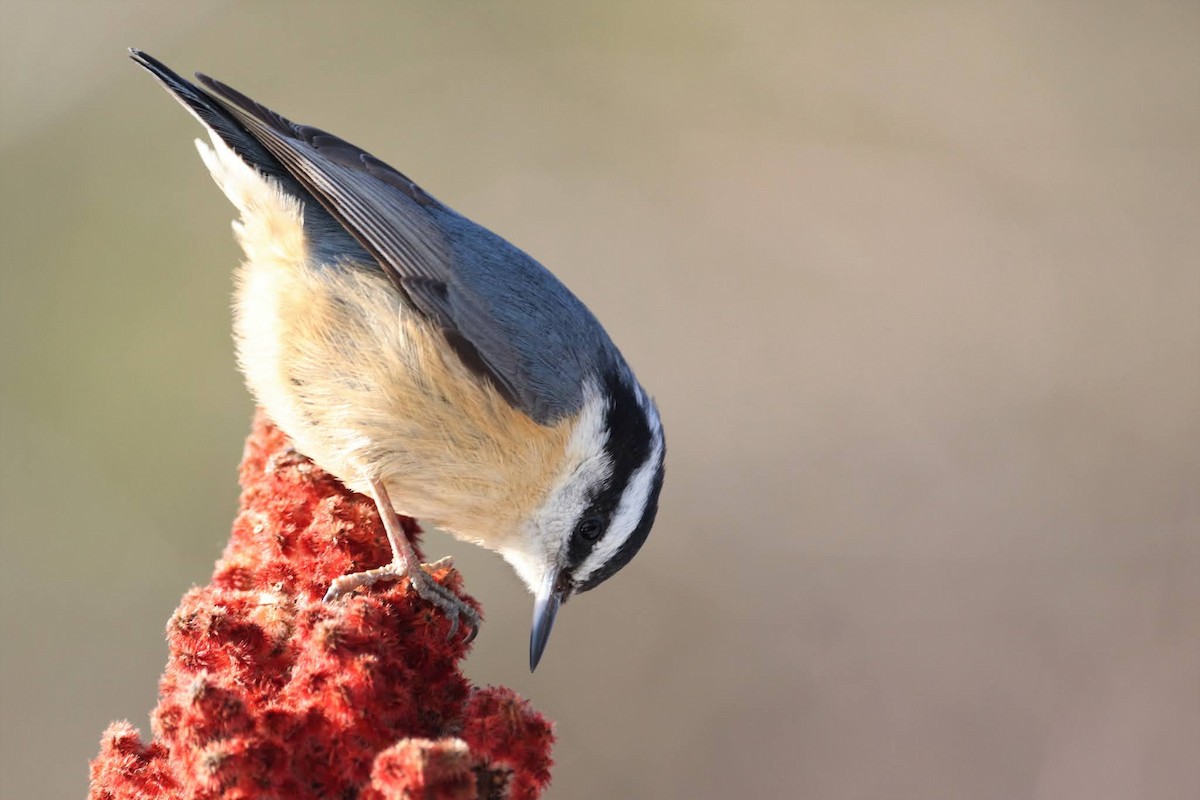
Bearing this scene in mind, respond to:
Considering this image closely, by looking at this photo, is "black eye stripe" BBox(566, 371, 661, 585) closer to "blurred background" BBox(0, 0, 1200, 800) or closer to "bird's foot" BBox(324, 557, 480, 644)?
"bird's foot" BBox(324, 557, 480, 644)

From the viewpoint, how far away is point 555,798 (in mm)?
4820

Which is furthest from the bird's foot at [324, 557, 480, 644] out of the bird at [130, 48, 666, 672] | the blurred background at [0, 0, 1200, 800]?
the blurred background at [0, 0, 1200, 800]

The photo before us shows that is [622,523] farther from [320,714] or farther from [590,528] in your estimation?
[320,714]

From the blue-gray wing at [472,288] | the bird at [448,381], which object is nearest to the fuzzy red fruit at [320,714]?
the bird at [448,381]

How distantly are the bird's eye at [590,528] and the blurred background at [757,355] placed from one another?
2.04 meters

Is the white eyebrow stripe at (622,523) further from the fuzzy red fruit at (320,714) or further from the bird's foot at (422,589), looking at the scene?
the fuzzy red fruit at (320,714)

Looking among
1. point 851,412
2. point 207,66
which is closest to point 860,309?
point 851,412

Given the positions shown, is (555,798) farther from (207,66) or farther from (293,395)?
(207,66)

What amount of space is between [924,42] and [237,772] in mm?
6154

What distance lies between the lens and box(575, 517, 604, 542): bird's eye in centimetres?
306

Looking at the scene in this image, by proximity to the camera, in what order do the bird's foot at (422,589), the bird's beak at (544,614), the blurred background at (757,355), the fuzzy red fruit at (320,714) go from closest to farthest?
1. the fuzzy red fruit at (320,714)
2. the bird's foot at (422,589)
3. the bird's beak at (544,614)
4. the blurred background at (757,355)

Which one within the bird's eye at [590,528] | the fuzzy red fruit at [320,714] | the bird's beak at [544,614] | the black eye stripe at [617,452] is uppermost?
the black eye stripe at [617,452]

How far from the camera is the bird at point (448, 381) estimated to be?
3049 mm

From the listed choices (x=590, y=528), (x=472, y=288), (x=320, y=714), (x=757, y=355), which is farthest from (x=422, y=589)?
(x=757, y=355)
